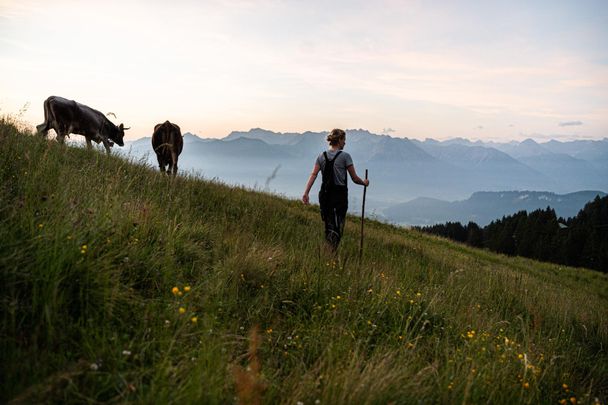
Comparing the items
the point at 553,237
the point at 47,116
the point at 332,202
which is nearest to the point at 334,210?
the point at 332,202

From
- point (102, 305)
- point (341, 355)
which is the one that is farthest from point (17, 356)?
point (341, 355)

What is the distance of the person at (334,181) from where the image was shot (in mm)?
7477

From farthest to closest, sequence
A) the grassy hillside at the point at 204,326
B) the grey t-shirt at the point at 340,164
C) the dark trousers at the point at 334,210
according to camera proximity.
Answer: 1. the dark trousers at the point at 334,210
2. the grey t-shirt at the point at 340,164
3. the grassy hillside at the point at 204,326

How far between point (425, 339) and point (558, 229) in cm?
8482

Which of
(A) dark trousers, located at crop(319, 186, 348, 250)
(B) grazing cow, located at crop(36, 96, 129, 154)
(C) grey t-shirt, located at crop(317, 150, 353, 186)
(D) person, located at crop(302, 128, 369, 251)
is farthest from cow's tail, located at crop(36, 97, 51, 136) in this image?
(A) dark trousers, located at crop(319, 186, 348, 250)

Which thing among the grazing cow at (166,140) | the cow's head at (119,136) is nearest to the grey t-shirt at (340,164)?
the grazing cow at (166,140)

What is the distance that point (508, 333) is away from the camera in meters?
4.95

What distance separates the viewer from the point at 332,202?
7641 mm

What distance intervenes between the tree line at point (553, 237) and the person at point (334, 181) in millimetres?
55292

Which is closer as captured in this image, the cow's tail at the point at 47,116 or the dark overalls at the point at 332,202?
the dark overalls at the point at 332,202

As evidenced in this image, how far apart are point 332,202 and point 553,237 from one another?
80.1 m

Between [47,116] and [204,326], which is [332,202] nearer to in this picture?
[204,326]

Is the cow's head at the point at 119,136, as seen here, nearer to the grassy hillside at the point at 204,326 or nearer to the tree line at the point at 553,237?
the grassy hillside at the point at 204,326

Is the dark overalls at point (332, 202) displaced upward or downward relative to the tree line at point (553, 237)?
upward
